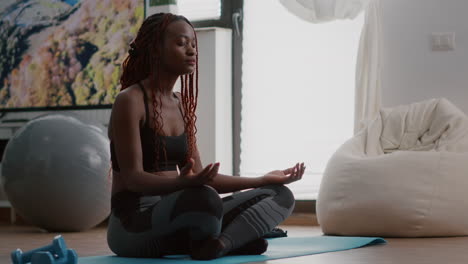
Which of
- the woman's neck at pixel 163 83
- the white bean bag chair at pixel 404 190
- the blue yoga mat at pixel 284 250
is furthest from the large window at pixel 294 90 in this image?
the woman's neck at pixel 163 83

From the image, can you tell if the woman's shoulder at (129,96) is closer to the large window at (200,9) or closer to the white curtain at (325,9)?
the white curtain at (325,9)

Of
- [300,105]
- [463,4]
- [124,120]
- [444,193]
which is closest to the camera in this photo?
[124,120]

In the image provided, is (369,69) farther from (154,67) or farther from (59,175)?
(154,67)

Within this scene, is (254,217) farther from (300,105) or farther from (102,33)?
(102,33)

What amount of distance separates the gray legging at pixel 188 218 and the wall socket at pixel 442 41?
235 cm

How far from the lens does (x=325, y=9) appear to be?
4992mm

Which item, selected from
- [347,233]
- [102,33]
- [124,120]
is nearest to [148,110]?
[124,120]

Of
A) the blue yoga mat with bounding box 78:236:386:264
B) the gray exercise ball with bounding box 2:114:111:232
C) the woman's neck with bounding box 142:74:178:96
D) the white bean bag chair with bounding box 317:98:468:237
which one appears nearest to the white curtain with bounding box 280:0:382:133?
the white bean bag chair with bounding box 317:98:468:237

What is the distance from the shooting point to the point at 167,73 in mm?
2725

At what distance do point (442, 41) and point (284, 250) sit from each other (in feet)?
7.36

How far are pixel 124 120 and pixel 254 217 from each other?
0.54 m

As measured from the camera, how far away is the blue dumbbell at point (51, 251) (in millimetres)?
2293

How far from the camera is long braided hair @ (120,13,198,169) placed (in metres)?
2.68

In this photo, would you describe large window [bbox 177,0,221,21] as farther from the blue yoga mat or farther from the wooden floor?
the blue yoga mat
